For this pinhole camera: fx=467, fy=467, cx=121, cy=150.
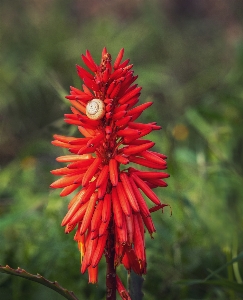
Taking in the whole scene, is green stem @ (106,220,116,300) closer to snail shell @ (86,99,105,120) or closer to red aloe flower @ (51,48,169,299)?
red aloe flower @ (51,48,169,299)

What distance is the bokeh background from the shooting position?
3.24 metres

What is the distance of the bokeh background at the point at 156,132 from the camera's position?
324cm

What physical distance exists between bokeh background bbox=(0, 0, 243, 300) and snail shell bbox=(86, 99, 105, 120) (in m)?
0.93

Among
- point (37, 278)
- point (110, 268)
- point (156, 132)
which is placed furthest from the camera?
point (156, 132)

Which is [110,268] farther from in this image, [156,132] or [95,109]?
[156,132]

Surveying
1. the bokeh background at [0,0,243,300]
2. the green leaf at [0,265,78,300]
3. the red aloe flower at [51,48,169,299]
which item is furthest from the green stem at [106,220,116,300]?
the bokeh background at [0,0,243,300]

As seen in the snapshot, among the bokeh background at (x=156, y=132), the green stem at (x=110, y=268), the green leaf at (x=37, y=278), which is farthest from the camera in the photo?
the bokeh background at (x=156, y=132)

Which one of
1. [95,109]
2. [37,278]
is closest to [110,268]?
[37,278]

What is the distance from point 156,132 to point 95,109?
4427 millimetres

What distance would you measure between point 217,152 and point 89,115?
2.89 meters

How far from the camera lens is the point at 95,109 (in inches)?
73.4

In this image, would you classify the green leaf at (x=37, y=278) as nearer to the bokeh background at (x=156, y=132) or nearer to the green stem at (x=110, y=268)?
the green stem at (x=110, y=268)

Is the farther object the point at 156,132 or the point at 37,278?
the point at 156,132

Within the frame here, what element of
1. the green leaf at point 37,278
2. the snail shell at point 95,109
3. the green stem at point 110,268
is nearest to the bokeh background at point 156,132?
the green stem at point 110,268
